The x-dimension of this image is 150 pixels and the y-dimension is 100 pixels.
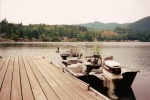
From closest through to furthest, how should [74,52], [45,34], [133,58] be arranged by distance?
[74,52]
[133,58]
[45,34]

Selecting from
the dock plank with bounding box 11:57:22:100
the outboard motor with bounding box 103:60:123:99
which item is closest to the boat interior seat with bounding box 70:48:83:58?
the outboard motor with bounding box 103:60:123:99

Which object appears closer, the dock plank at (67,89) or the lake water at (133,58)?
the dock plank at (67,89)

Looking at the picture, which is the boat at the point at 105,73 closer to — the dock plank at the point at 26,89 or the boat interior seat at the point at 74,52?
the boat interior seat at the point at 74,52

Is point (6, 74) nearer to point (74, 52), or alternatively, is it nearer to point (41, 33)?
point (74, 52)

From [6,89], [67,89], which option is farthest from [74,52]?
[6,89]

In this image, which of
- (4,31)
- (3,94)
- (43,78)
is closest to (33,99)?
(3,94)

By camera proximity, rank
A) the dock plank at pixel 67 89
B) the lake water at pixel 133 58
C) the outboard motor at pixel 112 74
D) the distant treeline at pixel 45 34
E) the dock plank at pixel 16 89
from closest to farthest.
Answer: the dock plank at pixel 16 89 → the dock plank at pixel 67 89 → the outboard motor at pixel 112 74 → the lake water at pixel 133 58 → the distant treeline at pixel 45 34

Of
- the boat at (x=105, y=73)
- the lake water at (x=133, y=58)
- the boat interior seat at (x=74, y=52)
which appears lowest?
the lake water at (x=133, y=58)

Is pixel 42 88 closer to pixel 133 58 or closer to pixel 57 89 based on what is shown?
pixel 57 89

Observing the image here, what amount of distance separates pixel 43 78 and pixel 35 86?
113 centimetres

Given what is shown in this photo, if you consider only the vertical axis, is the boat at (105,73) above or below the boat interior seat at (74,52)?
below

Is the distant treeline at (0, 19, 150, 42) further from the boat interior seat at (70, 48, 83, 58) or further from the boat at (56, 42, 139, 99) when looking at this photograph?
the boat at (56, 42, 139, 99)

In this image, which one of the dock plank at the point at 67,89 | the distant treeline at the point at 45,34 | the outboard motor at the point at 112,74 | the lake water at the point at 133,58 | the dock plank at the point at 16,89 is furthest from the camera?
the distant treeline at the point at 45,34

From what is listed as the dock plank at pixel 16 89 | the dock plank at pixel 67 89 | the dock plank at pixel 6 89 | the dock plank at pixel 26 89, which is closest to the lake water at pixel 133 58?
the dock plank at pixel 67 89
